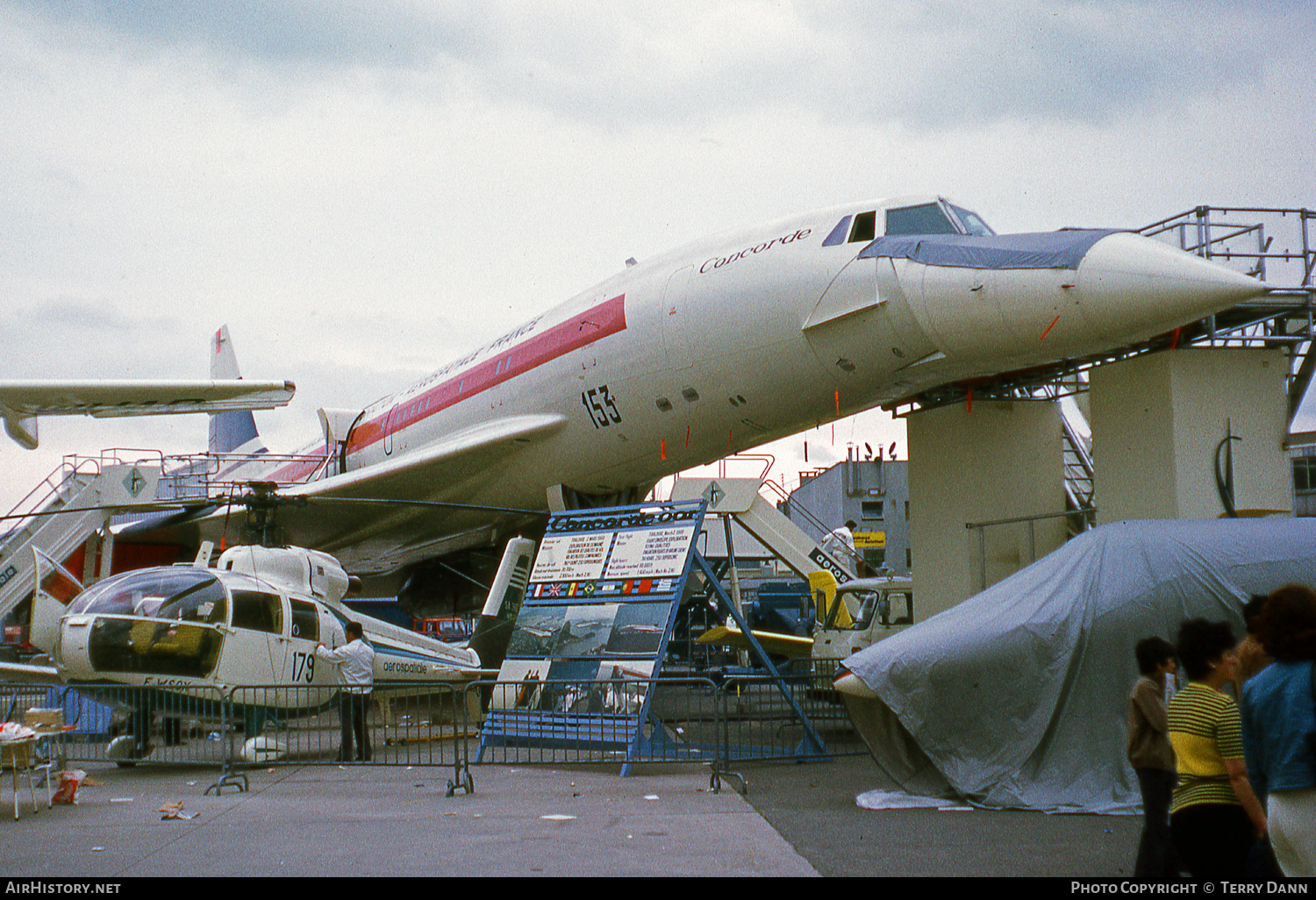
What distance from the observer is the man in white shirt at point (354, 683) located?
10523 millimetres

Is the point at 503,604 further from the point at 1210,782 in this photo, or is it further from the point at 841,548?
the point at 1210,782

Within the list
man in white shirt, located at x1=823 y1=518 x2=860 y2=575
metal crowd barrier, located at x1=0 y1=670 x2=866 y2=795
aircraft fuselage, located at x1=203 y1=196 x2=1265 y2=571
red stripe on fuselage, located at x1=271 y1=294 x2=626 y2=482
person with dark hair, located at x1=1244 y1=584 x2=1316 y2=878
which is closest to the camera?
person with dark hair, located at x1=1244 y1=584 x2=1316 y2=878

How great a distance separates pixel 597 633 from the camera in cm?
1032

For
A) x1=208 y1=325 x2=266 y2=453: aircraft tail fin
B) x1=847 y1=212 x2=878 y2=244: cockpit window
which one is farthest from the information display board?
x1=208 y1=325 x2=266 y2=453: aircraft tail fin

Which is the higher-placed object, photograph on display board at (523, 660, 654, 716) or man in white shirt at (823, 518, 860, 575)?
man in white shirt at (823, 518, 860, 575)

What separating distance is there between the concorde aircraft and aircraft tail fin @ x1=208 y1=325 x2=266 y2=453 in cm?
1464

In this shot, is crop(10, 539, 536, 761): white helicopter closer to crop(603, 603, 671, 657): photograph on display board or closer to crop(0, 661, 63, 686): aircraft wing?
crop(0, 661, 63, 686): aircraft wing

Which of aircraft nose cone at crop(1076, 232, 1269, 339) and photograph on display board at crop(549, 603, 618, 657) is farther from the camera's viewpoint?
photograph on display board at crop(549, 603, 618, 657)

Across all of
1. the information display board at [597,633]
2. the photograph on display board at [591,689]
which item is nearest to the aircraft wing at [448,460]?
the information display board at [597,633]

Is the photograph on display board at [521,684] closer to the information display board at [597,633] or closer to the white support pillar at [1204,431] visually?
the information display board at [597,633]

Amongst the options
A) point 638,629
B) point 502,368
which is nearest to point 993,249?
point 638,629

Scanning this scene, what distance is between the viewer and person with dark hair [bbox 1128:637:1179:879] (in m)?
4.73

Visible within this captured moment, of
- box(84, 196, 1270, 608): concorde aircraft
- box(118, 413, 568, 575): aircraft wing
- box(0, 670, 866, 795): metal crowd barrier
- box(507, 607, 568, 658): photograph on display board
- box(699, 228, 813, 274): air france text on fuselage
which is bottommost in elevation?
box(0, 670, 866, 795): metal crowd barrier
